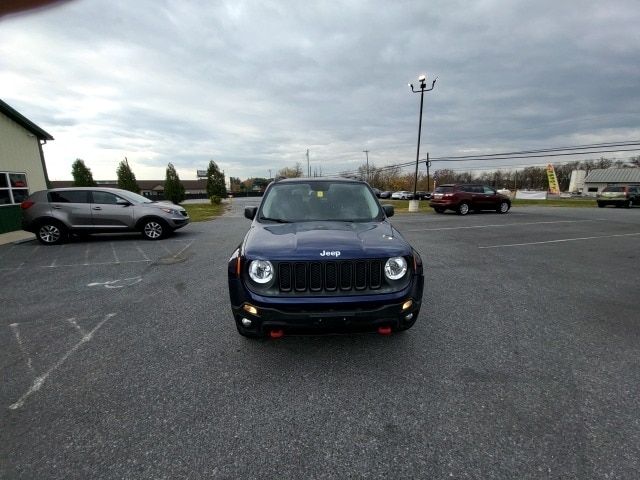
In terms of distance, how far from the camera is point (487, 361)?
300 centimetres

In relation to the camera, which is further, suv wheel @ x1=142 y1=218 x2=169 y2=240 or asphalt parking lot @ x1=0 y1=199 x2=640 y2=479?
suv wheel @ x1=142 y1=218 x2=169 y2=240

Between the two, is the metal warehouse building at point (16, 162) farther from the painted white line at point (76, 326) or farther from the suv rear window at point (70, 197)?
the painted white line at point (76, 326)

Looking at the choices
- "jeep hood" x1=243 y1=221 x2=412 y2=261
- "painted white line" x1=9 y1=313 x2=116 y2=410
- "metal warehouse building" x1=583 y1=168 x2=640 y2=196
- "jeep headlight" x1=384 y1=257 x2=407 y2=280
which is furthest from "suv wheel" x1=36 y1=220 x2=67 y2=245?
"metal warehouse building" x1=583 y1=168 x2=640 y2=196

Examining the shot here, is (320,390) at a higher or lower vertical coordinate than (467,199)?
lower

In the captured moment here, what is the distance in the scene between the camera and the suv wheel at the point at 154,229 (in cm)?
981

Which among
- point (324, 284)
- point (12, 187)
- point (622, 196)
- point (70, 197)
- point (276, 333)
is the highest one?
point (12, 187)

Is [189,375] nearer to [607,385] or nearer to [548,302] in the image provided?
[607,385]

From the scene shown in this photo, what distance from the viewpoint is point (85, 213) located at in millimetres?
9297

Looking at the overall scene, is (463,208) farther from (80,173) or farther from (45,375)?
(80,173)

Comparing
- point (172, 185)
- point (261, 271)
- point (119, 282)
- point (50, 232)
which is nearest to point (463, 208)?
point (119, 282)

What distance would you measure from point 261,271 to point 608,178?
350 feet

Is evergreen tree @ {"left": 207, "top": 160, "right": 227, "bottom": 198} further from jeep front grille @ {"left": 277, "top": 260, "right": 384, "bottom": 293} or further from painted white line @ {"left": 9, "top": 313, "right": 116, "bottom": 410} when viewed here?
jeep front grille @ {"left": 277, "top": 260, "right": 384, "bottom": 293}

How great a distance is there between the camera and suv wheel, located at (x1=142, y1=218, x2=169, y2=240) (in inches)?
386

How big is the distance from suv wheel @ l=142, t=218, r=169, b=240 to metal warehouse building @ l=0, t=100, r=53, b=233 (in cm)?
671
